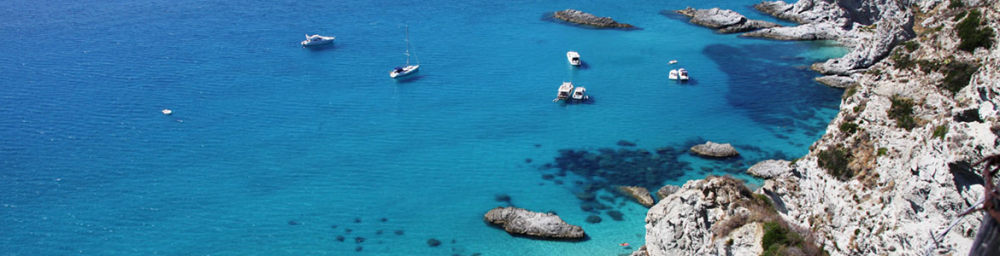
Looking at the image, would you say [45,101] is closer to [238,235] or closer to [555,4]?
[238,235]

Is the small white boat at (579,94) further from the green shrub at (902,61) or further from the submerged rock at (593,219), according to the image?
the green shrub at (902,61)

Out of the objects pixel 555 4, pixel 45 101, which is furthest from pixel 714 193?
pixel 555 4

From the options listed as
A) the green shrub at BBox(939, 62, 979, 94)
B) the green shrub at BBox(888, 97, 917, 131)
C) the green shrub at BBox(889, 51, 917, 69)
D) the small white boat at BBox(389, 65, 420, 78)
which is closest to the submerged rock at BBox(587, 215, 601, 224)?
the green shrub at BBox(889, 51, 917, 69)

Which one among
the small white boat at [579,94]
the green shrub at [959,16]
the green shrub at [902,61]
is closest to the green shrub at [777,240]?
the green shrub at [902,61]

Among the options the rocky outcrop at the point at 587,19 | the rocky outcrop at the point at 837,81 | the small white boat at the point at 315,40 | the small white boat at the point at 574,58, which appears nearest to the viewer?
the rocky outcrop at the point at 837,81

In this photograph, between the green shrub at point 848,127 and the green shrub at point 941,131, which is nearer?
the green shrub at point 941,131

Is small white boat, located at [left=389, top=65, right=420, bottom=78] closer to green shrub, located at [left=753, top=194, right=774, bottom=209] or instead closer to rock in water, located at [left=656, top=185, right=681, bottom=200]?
rock in water, located at [left=656, top=185, right=681, bottom=200]

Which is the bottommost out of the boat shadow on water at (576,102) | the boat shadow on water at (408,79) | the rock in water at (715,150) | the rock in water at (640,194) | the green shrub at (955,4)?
the rock in water at (640,194)
